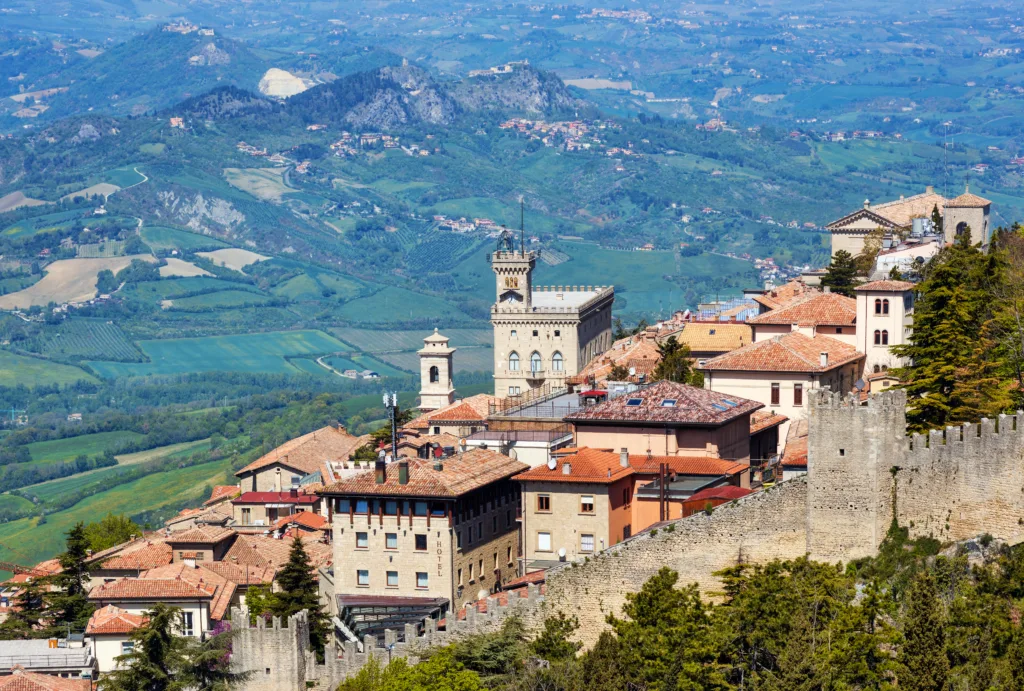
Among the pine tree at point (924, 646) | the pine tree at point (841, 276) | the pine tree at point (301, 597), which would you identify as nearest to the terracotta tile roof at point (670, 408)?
the pine tree at point (301, 597)

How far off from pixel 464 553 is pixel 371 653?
666cm

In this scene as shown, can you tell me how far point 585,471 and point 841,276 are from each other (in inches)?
1344

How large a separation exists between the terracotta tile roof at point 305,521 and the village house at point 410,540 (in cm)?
1567

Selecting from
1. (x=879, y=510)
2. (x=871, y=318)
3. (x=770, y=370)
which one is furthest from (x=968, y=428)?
(x=871, y=318)

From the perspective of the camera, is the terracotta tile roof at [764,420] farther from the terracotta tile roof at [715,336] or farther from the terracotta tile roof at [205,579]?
the terracotta tile roof at [205,579]

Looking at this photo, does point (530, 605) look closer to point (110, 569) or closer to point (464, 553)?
point (464, 553)

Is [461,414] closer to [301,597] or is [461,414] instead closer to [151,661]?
[301,597]

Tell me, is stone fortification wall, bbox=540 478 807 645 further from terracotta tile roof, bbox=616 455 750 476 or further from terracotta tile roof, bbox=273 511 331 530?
terracotta tile roof, bbox=273 511 331 530

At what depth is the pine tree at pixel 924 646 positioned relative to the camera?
41219 millimetres

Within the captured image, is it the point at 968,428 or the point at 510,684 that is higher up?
the point at 968,428

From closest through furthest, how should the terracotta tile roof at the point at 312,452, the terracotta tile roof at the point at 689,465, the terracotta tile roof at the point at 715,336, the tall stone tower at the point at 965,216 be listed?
the terracotta tile roof at the point at 689,465 < the terracotta tile roof at the point at 715,336 < the terracotta tile roof at the point at 312,452 < the tall stone tower at the point at 965,216

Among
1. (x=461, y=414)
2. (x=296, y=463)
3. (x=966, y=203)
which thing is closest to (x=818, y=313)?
(x=461, y=414)

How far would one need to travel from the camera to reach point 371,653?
5431 cm

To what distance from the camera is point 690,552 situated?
161 feet
